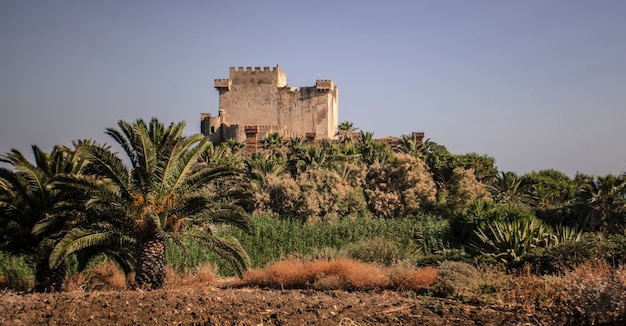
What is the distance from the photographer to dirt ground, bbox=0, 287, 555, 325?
37.6ft

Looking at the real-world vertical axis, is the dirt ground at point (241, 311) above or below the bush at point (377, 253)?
below

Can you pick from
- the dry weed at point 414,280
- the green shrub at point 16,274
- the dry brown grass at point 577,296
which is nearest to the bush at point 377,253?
the dry weed at point 414,280

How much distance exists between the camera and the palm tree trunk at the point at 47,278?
1694 centimetres

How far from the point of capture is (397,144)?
2172 inches

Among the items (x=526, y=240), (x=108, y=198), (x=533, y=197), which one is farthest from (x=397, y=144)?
(x=108, y=198)

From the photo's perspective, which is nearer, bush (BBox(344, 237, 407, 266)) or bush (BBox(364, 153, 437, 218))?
bush (BBox(344, 237, 407, 266))

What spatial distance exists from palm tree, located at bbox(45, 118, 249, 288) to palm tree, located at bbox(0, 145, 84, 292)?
1086 millimetres

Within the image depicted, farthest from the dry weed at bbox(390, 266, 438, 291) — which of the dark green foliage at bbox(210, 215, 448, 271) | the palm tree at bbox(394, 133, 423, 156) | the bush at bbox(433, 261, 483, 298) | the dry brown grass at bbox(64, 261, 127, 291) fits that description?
the palm tree at bbox(394, 133, 423, 156)

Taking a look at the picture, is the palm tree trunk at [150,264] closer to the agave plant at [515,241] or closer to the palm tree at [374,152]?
the agave plant at [515,241]

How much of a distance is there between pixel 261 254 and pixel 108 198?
43.8 ft

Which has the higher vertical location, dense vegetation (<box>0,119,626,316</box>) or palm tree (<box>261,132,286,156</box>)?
palm tree (<box>261,132,286,156</box>)

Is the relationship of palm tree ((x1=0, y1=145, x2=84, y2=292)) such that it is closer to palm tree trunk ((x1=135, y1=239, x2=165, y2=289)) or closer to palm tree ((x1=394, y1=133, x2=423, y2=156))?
palm tree trunk ((x1=135, y1=239, x2=165, y2=289))

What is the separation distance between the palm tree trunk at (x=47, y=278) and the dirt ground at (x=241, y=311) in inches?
130

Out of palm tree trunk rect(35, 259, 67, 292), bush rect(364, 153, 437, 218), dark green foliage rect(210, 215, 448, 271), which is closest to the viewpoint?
palm tree trunk rect(35, 259, 67, 292)
